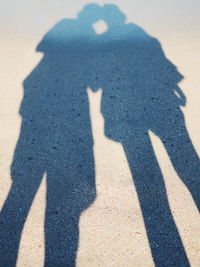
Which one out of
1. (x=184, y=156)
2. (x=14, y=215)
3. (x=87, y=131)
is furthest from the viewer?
(x=87, y=131)

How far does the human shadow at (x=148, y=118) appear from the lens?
11.0ft

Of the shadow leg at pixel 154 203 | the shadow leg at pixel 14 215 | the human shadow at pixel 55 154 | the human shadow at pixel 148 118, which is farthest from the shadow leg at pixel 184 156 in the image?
the shadow leg at pixel 14 215

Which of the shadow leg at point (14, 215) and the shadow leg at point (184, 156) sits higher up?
the shadow leg at point (184, 156)

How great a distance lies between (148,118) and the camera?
4500 mm

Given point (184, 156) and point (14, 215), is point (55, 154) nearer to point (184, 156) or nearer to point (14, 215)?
point (14, 215)

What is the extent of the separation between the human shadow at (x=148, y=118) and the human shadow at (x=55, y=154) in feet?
1.75

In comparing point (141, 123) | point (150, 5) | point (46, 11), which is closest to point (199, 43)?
point (150, 5)

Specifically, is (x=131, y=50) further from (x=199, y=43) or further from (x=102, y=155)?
(x=102, y=155)

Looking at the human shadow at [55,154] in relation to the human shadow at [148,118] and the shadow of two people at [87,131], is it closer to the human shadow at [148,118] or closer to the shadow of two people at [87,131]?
the shadow of two people at [87,131]

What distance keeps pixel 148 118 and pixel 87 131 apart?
43.9 inches

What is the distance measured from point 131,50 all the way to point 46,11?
3033 mm

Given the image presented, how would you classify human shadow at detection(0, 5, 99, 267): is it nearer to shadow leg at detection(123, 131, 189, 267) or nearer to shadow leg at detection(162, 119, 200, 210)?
shadow leg at detection(123, 131, 189, 267)

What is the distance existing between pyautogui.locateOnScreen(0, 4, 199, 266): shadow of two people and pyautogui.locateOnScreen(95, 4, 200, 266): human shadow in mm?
13

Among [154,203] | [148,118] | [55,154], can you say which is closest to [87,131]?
[55,154]
